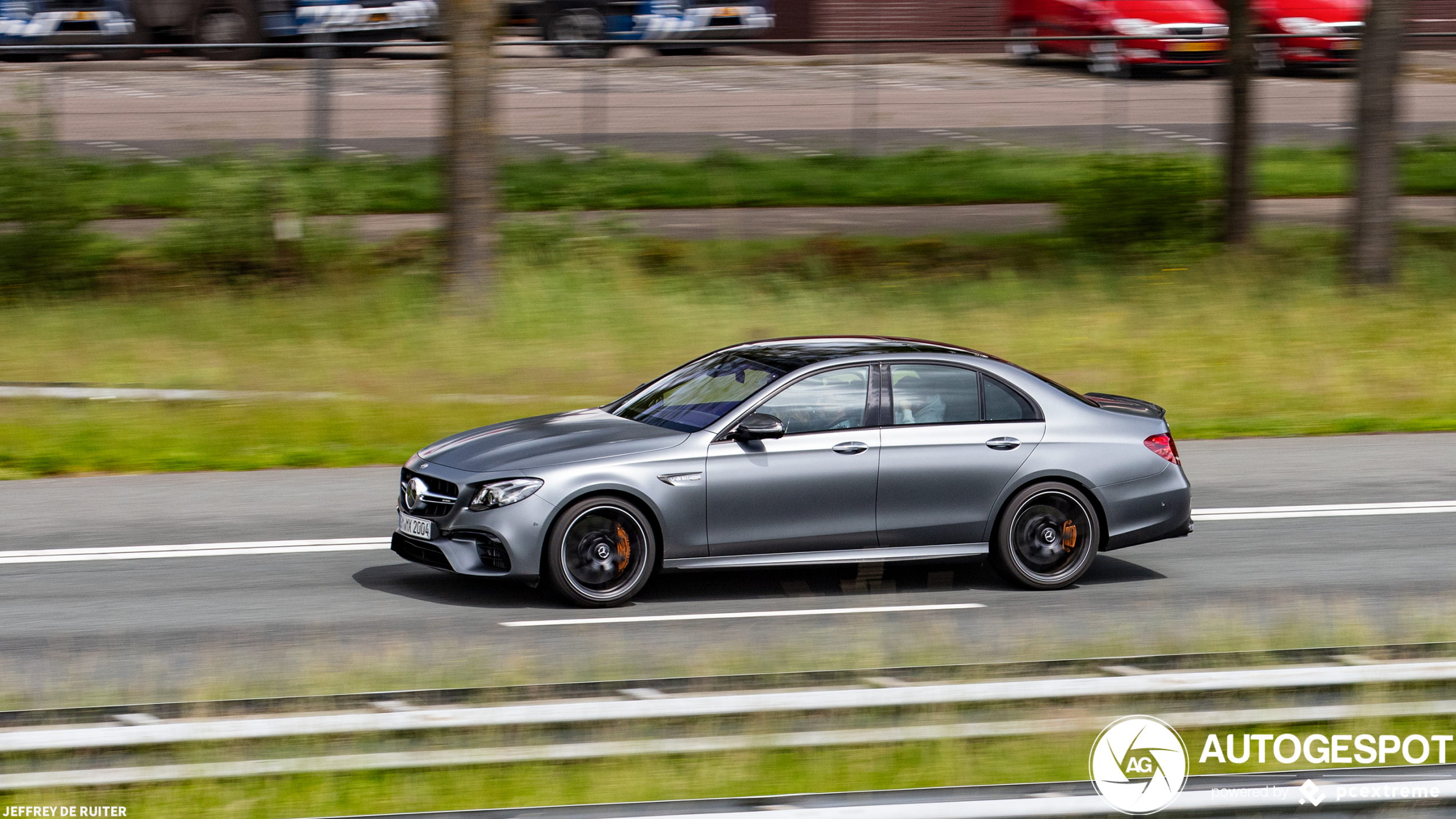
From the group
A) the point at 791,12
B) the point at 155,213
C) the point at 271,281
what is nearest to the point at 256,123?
the point at 155,213

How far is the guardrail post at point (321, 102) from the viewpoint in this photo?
75.4 feet

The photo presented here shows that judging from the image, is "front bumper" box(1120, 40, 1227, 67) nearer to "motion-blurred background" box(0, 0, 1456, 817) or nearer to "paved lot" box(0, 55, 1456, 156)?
"motion-blurred background" box(0, 0, 1456, 817)

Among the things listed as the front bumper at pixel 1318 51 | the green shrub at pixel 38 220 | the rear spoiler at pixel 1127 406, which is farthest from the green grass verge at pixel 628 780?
the front bumper at pixel 1318 51

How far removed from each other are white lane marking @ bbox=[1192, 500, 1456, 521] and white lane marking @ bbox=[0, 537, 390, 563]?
18.2 feet

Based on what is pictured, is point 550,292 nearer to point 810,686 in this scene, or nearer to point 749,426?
point 749,426

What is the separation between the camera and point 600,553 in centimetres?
848

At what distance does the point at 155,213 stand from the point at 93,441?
938 cm

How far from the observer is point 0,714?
6.00 m

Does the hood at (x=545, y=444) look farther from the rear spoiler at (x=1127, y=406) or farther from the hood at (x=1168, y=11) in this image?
the hood at (x=1168, y=11)

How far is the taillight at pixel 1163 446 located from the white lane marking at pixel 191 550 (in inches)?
183

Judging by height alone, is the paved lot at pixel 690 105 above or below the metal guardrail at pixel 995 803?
above

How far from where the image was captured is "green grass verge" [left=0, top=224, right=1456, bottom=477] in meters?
14.4

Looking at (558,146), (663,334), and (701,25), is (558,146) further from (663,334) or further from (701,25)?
(663,334)

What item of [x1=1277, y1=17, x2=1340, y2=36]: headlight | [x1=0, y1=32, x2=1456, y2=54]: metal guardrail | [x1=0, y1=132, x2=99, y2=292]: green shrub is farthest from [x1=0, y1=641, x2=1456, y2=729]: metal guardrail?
[x1=1277, y1=17, x2=1340, y2=36]: headlight
